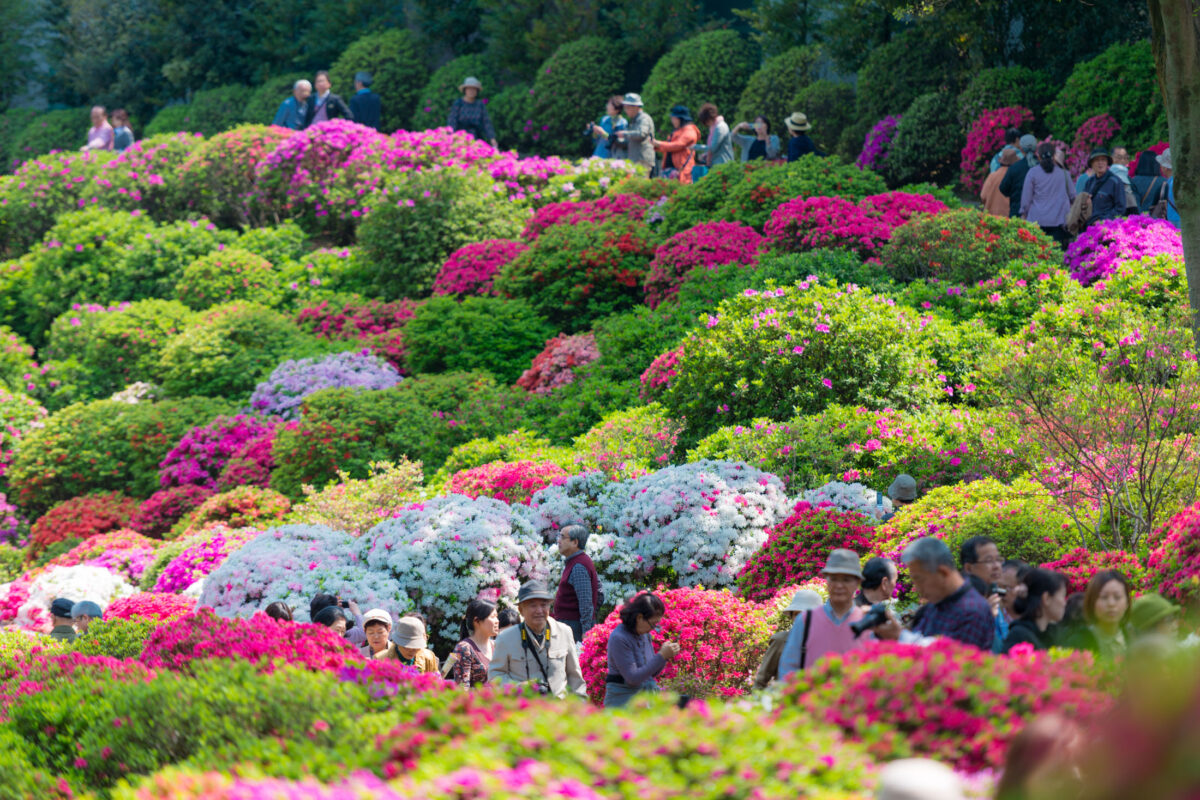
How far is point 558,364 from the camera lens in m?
14.6

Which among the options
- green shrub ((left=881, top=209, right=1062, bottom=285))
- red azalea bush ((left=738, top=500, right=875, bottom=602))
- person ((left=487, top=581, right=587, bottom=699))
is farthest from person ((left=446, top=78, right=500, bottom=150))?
person ((left=487, top=581, right=587, bottom=699))

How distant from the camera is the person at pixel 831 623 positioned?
18.0ft

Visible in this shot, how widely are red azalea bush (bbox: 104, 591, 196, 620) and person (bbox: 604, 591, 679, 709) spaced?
437 centimetres

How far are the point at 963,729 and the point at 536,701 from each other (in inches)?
59.5

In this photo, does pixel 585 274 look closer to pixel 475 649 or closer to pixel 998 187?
pixel 998 187

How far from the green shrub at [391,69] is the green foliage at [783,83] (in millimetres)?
10257

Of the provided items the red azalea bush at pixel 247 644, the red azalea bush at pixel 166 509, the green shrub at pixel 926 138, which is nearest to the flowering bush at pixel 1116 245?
the green shrub at pixel 926 138

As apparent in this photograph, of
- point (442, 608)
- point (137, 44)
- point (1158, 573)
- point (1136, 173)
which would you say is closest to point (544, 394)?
point (442, 608)

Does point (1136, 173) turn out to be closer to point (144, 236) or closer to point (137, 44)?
point (144, 236)

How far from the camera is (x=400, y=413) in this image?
14.2 metres

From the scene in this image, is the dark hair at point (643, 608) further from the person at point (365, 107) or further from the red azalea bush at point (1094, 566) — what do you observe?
the person at point (365, 107)

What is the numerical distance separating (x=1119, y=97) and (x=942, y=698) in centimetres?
1458

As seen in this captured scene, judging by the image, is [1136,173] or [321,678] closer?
[321,678]

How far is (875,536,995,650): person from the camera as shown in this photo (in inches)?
190
